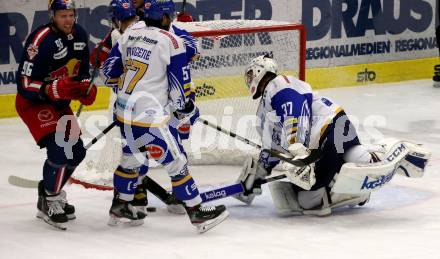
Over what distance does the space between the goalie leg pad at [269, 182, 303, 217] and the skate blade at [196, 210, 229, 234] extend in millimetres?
444

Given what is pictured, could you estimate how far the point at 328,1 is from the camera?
1002 cm

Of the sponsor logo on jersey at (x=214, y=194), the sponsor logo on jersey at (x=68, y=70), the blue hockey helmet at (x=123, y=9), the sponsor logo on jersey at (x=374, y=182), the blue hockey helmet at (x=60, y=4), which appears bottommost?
the sponsor logo on jersey at (x=214, y=194)

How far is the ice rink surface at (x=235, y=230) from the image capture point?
498 centimetres

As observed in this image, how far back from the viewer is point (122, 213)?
545 centimetres

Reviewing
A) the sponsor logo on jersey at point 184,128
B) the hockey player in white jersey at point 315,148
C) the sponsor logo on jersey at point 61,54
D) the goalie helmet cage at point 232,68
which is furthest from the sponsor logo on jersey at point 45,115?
the goalie helmet cage at point 232,68

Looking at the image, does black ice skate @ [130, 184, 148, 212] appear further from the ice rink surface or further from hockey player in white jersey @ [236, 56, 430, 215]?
hockey player in white jersey @ [236, 56, 430, 215]

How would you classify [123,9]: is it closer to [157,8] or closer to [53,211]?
[157,8]

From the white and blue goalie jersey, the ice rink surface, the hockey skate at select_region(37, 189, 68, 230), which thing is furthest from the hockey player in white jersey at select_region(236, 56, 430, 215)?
the hockey skate at select_region(37, 189, 68, 230)

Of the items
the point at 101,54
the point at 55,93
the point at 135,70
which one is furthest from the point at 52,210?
the point at 101,54

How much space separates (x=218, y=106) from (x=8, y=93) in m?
2.04

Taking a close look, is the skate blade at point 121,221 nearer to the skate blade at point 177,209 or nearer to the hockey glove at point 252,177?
the skate blade at point 177,209

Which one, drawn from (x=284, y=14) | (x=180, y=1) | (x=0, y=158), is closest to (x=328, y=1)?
(x=284, y=14)

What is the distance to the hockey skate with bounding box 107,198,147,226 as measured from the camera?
215 inches

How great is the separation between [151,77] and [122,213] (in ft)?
2.35
